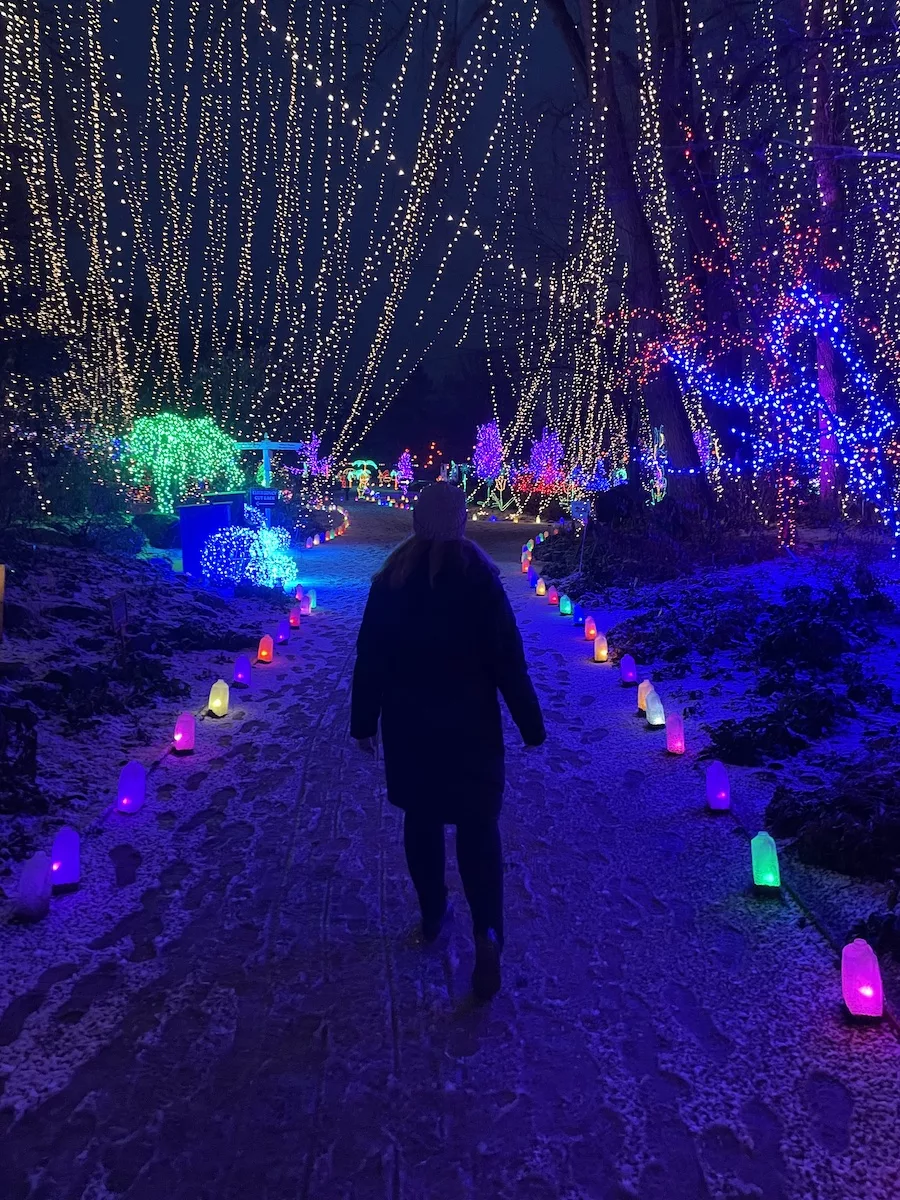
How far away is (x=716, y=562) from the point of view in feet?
46.4

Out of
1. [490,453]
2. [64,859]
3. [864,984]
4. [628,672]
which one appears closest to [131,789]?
[64,859]

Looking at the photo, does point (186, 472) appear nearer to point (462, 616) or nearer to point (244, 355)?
point (244, 355)

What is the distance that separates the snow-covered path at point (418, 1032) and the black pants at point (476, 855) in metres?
0.33

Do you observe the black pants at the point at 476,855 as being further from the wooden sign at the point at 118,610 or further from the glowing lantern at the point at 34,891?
the wooden sign at the point at 118,610

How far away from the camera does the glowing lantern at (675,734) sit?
21.1 ft

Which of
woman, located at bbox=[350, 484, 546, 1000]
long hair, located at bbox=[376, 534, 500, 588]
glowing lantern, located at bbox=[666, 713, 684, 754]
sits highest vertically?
long hair, located at bbox=[376, 534, 500, 588]

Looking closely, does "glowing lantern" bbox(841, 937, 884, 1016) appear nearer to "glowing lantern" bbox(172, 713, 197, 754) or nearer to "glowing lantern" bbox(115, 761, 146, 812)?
"glowing lantern" bbox(115, 761, 146, 812)

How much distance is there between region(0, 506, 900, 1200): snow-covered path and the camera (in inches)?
97.3

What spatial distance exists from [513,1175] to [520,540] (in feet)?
81.4

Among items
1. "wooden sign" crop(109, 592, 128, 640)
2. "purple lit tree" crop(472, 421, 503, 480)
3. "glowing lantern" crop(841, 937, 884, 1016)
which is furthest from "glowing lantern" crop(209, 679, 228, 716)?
"purple lit tree" crop(472, 421, 503, 480)

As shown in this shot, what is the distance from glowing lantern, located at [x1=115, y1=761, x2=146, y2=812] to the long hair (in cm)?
292

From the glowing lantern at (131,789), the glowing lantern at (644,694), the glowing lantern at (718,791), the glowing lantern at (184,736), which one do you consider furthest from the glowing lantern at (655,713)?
the glowing lantern at (131,789)

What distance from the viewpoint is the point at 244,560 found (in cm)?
1478

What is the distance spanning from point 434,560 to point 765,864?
231 cm
